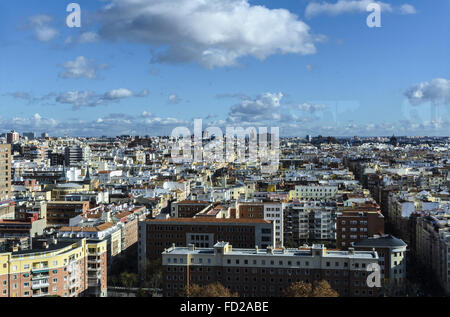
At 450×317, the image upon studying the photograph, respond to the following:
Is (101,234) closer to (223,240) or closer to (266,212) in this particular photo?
(223,240)

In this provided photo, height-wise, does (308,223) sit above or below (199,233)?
below

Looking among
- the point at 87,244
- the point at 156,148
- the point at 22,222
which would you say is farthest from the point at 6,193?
the point at 156,148

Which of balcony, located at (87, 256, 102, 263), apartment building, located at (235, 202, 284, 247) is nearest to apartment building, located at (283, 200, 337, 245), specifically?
apartment building, located at (235, 202, 284, 247)

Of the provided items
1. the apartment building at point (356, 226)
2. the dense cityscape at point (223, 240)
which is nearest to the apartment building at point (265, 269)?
the dense cityscape at point (223, 240)

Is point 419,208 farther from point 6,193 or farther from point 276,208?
point 6,193

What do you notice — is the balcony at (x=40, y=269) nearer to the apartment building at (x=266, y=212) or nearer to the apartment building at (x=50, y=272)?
the apartment building at (x=50, y=272)

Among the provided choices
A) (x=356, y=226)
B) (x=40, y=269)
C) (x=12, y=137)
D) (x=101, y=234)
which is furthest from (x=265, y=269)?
(x=12, y=137)
